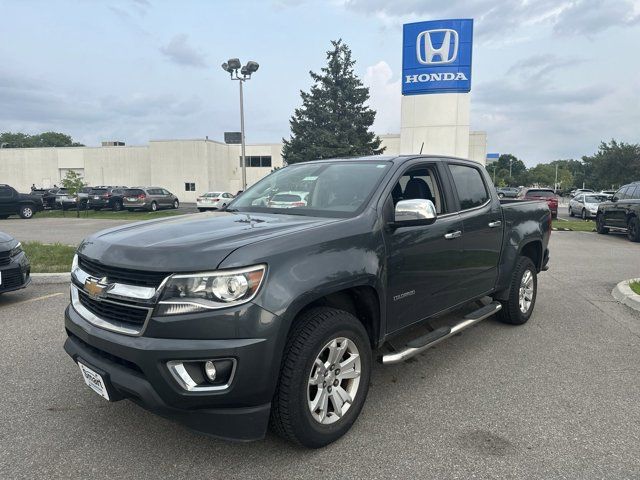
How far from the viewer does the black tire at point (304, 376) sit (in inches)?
101

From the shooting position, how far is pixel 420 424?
3141 millimetres

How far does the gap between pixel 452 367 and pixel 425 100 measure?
23.8 m

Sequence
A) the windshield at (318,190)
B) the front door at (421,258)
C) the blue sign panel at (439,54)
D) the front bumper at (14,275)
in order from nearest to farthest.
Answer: the front door at (421,258) < the windshield at (318,190) < the front bumper at (14,275) < the blue sign panel at (439,54)

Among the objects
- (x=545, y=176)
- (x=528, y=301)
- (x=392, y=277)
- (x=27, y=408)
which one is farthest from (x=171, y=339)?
(x=545, y=176)

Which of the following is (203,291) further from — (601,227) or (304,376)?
(601,227)

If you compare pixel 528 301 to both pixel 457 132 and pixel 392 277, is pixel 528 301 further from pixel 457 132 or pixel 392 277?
pixel 457 132

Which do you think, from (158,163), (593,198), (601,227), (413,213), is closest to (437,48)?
(593,198)

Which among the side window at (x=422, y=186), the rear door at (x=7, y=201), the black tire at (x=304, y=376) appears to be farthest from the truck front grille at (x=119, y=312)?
the rear door at (x=7, y=201)

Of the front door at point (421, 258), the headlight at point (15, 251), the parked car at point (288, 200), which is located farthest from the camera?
the headlight at point (15, 251)

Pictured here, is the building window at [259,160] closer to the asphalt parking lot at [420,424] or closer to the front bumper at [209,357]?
the asphalt parking lot at [420,424]

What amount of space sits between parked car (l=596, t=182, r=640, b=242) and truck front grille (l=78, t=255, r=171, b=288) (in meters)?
15.3

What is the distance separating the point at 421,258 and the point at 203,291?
1781 mm

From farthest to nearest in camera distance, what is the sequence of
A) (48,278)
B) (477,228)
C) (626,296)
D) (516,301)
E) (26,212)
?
1. (26,212)
2. (48,278)
3. (626,296)
4. (516,301)
5. (477,228)

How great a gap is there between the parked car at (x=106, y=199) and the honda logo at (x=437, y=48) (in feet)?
65.6
